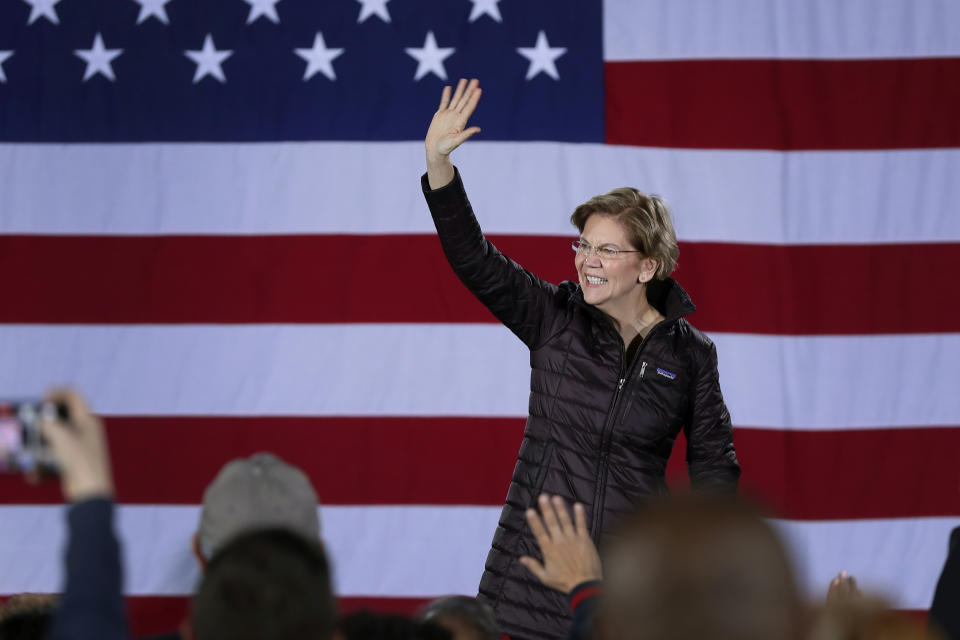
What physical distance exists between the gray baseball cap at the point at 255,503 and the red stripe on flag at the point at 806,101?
2.26 meters

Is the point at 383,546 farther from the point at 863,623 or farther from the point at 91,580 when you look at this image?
the point at 863,623

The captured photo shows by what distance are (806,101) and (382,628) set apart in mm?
2563

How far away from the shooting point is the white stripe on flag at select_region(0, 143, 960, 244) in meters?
3.13

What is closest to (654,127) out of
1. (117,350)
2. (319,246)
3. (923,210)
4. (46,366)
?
(923,210)

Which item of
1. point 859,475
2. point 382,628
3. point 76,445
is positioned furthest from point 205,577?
point 859,475

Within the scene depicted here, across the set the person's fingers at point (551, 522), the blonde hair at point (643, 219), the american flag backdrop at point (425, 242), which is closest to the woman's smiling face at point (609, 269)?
the blonde hair at point (643, 219)

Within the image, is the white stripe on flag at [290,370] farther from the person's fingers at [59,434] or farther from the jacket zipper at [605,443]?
the person's fingers at [59,434]

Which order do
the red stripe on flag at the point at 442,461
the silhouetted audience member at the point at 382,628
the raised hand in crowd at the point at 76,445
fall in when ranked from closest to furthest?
the raised hand in crowd at the point at 76,445, the silhouetted audience member at the point at 382,628, the red stripe on flag at the point at 442,461

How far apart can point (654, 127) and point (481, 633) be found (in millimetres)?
2127

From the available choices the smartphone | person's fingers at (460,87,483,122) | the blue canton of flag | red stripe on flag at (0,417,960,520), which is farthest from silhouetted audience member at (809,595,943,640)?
the blue canton of flag

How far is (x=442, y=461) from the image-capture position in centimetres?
311

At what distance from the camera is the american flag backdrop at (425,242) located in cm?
311

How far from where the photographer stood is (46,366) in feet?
10.3

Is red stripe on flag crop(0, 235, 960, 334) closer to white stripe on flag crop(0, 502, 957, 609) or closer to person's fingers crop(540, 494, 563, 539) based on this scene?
white stripe on flag crop(0, 502, 957, 609)
